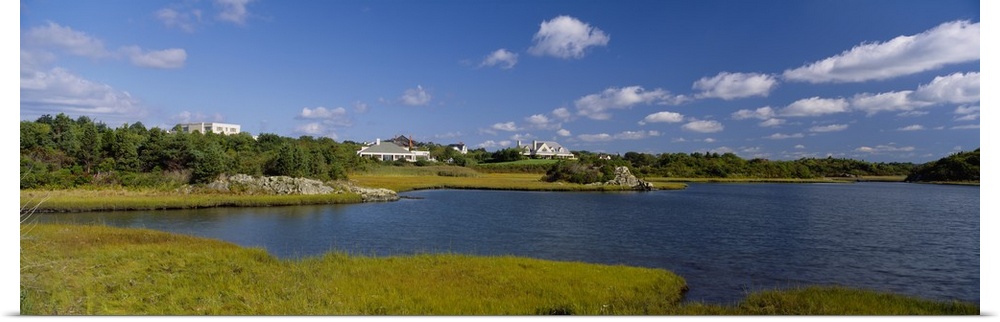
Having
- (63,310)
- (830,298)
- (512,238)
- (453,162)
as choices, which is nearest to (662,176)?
(453,162)

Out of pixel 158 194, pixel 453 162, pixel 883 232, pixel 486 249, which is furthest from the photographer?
pixel 453 162

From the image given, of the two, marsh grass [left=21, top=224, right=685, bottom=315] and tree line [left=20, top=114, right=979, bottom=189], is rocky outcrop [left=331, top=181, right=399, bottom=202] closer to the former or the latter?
tree line [left=20, top=114, right=979, bottom=189]

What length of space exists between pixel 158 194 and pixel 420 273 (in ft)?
127

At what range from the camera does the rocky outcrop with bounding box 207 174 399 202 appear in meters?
47.6

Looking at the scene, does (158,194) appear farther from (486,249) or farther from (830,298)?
(830,298)

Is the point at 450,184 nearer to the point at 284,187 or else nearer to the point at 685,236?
the point at 284,187

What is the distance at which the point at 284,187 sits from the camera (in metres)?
49.6

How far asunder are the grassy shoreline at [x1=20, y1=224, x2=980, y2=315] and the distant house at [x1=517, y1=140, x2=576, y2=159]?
120 m

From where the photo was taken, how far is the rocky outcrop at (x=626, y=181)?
7475 cm

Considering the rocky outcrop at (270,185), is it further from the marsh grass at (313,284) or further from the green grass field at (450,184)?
the marsh grass at (313,284)

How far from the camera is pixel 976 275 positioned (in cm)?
1869

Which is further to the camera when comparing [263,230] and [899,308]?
[263,230]
